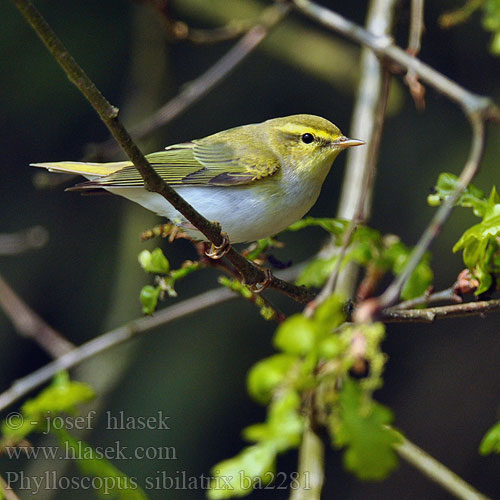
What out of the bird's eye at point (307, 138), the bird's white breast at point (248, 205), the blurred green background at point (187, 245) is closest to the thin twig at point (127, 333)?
the bird's white breast at point (248, 205)

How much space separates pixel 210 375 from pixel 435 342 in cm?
189

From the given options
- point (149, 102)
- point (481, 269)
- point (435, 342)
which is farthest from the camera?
point (435, 342)

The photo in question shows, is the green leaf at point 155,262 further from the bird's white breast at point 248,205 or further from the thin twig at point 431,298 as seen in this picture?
the thin twig at point 431,298

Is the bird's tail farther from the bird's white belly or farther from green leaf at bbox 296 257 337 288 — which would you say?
green leaf at bbox 296 257 337 288

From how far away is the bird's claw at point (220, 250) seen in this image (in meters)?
2.12

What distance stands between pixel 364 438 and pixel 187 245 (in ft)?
14.3

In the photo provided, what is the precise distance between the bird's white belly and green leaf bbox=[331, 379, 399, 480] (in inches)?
57.9

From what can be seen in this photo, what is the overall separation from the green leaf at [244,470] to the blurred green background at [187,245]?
11.5 ft

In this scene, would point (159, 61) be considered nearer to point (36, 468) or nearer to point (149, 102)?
point (149, 102)

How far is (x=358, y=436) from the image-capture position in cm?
123

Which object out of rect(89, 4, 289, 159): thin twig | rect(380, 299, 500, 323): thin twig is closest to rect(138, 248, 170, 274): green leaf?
rect(380, 299, 500, 323): thin twig

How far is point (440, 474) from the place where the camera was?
256cm

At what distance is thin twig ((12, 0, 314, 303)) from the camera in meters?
1.43

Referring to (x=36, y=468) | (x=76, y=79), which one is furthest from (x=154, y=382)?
(x=76, y=79)
